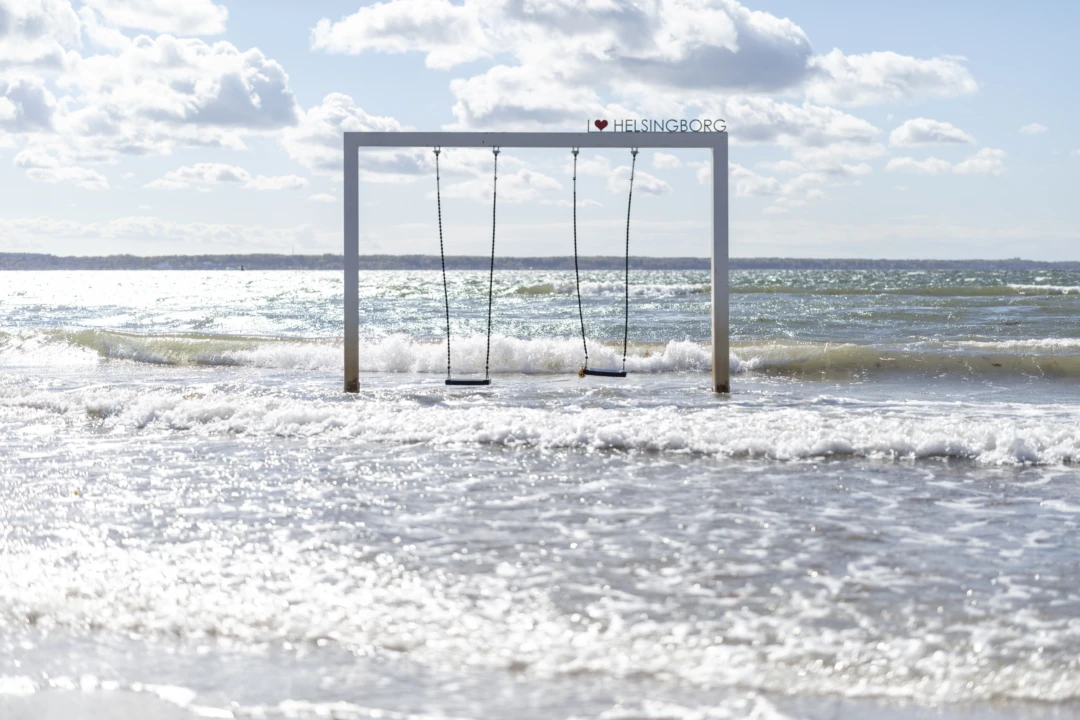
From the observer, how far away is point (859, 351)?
17297mm

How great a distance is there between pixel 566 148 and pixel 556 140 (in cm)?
16

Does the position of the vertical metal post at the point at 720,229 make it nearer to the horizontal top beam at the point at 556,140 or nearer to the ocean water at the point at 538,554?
the horizontal top beam at the point at 556,140

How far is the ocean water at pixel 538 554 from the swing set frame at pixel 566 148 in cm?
82

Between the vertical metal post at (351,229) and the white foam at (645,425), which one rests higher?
the vertical metal post at (351,229)

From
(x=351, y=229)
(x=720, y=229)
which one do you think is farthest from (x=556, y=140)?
(x=351, y=229)

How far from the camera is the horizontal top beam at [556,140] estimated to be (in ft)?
37.4

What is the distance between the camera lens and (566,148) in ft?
37.7

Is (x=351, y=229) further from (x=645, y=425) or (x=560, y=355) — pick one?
(x=560, y=355)

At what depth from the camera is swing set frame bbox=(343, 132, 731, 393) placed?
11.4 meters

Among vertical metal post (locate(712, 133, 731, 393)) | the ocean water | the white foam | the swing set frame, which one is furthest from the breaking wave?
the white foam

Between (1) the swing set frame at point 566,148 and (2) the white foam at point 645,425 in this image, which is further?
(1) the swing set frame at point 566,148

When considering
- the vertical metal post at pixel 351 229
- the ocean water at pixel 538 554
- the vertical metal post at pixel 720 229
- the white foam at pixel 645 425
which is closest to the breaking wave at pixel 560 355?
the ocean water at pixel 538 554

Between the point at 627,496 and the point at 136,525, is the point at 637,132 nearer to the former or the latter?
the point at 627,496

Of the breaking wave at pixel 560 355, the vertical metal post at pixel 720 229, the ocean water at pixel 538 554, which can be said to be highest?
the vertical metal post at pixel 720 229
